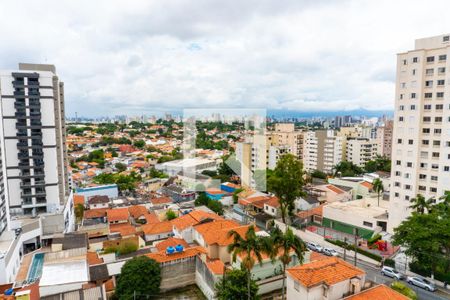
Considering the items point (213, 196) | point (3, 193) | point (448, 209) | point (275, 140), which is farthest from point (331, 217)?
point (275, 140)

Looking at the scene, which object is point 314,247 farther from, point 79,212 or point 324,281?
point 79,212

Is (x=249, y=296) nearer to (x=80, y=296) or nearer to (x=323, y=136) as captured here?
(x=80, y=296)

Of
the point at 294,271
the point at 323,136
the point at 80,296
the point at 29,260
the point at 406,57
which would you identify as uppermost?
the point at 406,57

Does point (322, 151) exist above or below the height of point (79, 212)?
above

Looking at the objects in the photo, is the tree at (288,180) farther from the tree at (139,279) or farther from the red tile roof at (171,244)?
the tree at (139,279)

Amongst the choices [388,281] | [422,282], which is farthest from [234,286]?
[422,282]

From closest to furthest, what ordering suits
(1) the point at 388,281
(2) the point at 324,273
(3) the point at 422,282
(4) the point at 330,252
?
(2) the point at 324,273
(3) the point at 422,282
(1) the point at 388,281
(4) the point at 330,252

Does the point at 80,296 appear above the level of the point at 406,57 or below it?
below
